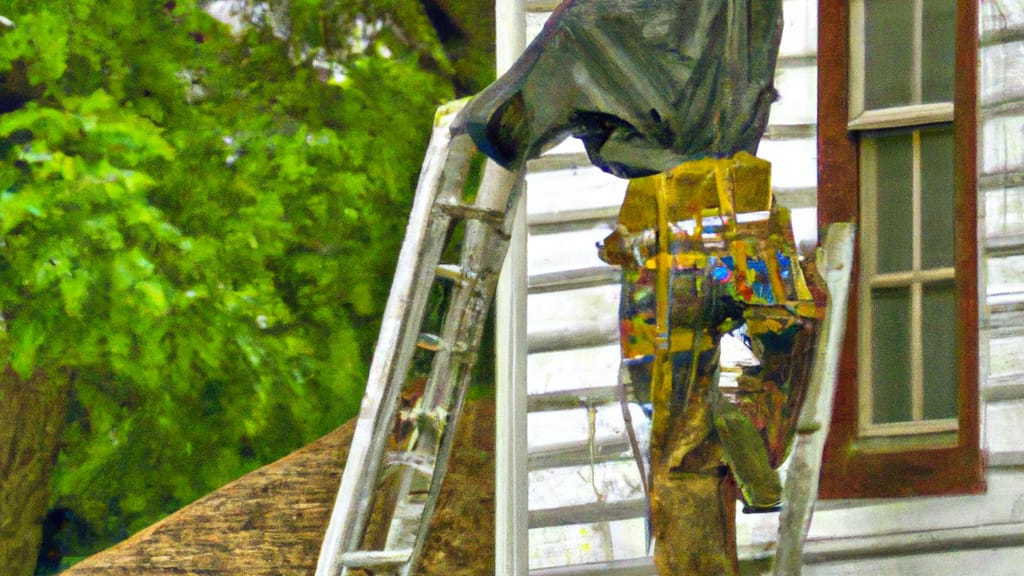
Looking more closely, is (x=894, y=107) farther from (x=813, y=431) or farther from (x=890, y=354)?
(x=813, y=431)

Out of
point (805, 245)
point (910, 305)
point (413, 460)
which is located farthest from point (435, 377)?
point (910, 305)

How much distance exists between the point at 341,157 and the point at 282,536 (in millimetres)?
929

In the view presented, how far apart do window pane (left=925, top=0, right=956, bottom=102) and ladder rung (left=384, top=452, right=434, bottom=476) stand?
1.12 meters

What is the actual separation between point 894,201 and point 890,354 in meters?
0.28

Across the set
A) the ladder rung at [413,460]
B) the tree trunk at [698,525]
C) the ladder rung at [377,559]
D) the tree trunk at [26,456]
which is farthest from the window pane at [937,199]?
the tree trunk at [26,456]

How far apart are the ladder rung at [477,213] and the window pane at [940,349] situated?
77 centimetres

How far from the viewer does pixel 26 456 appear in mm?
3225

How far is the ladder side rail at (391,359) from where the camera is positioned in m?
2.43

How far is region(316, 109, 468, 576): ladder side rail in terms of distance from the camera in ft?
7.97

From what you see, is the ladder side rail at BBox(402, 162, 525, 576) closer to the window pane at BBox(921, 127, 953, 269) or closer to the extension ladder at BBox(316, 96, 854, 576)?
the extension ladder at BBox(316, 96, 854, 576)

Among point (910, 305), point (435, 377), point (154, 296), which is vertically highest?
point (154, 296)

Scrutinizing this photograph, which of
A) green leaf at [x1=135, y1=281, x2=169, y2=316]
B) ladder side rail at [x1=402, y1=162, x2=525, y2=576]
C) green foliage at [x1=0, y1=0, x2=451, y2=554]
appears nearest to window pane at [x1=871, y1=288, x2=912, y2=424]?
ladder side rail at [x1=402, y1=162, x2=525, y2=576]

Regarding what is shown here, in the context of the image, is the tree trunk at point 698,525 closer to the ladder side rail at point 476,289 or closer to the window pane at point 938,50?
the ladder side rail at point 476,289

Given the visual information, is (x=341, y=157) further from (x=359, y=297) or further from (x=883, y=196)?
(x=883, y=196)
